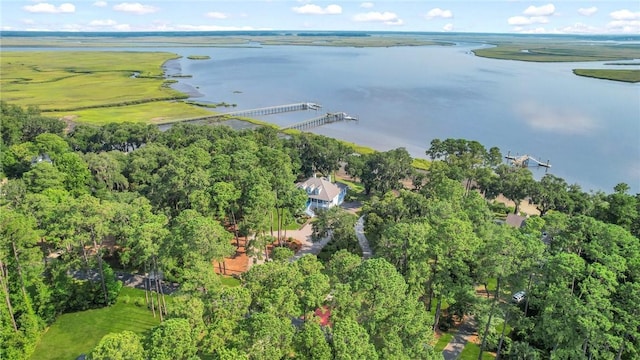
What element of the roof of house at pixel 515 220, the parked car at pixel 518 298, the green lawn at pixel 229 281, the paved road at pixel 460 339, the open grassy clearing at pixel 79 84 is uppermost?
the open grassy clearing at pixel 79 84

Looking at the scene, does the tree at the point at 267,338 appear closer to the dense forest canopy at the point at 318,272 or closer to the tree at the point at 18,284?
the dense forest canopy at the point at 318,272

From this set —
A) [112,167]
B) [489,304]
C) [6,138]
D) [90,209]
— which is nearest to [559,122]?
[489,304]

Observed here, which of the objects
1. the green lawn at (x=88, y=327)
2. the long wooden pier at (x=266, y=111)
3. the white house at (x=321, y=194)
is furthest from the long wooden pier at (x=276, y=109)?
the green lawn at (x=88, y=327)

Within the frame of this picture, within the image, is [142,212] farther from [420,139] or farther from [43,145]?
[420,139]

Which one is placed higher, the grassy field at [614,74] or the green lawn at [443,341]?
the grassy field at [614,74]

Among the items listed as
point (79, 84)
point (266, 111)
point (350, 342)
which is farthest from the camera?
point (79, 84)

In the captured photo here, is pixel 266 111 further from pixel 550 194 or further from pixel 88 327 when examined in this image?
pixel 88 327

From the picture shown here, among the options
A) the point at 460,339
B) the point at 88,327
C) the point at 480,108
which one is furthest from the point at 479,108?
the point at 88,327
